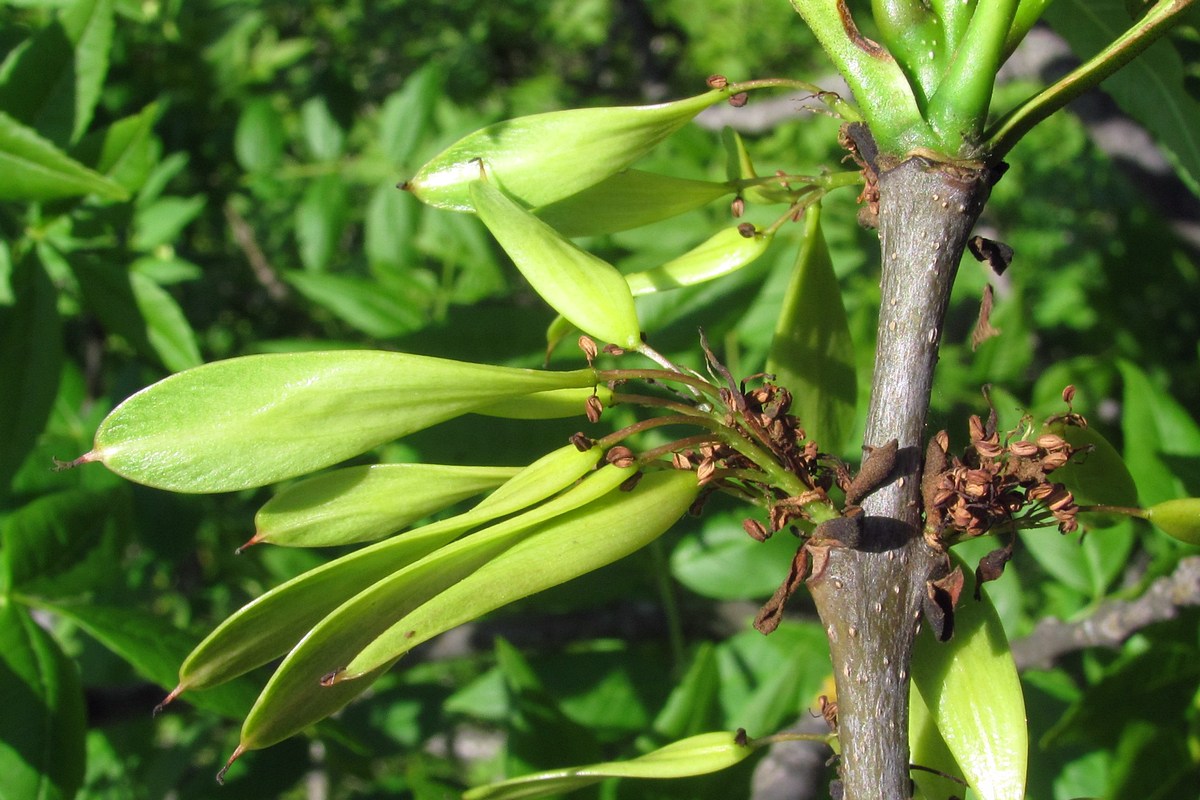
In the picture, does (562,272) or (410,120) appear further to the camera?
(410,120)

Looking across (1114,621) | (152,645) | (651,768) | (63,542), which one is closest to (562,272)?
(651,768)

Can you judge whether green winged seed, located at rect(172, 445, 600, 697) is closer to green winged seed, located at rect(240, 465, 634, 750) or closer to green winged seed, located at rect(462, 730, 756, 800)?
green winged seed, located at rect(240, 465, 634, 750)

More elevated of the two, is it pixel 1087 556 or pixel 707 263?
pixel 707 263

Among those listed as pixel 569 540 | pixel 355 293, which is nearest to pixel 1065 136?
pixel 355 293

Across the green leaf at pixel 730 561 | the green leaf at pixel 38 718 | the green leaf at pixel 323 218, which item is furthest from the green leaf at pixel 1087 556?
the green leaf at pixel 323 218

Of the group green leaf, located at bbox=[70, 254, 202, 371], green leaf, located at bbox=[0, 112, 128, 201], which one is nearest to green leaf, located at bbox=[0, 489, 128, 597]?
green leaf, located at bbox=[70, 254, 202, 371]

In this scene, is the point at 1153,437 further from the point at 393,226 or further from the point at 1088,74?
the point at 393,226

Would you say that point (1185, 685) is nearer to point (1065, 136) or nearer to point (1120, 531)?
point (1120, 531)
